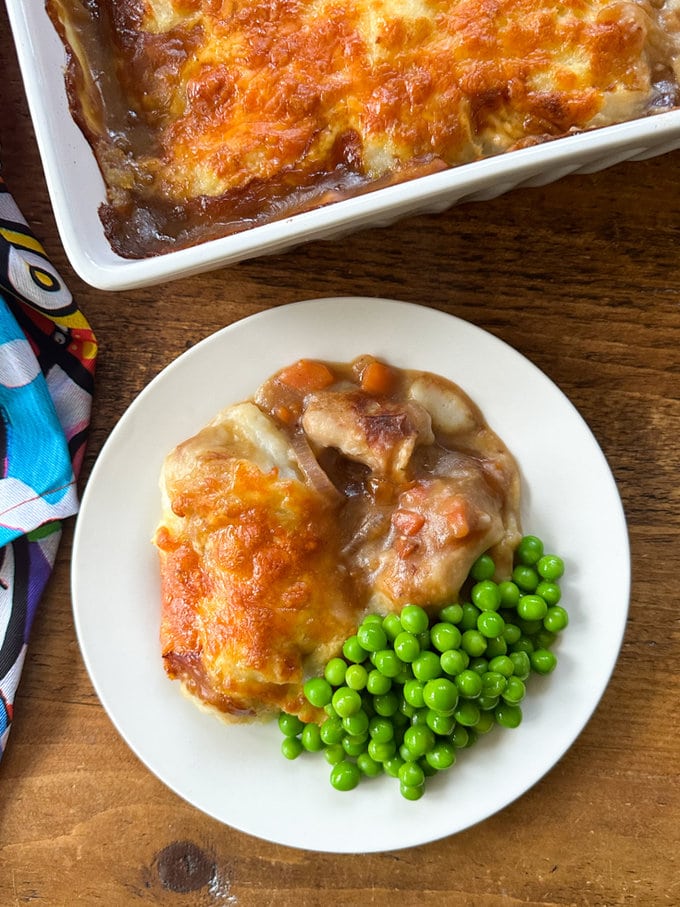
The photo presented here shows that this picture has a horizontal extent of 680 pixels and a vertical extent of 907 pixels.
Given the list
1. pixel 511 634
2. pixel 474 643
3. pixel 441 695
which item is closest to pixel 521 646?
pixel 511 634

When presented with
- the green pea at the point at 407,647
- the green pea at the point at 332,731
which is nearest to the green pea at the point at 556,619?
the green pea at the point at 407,647

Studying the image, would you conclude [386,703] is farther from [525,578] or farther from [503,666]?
[525,578]

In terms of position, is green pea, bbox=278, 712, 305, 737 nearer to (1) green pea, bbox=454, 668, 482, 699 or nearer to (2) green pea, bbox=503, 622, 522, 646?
(1) green pea, bbox=454, 668, 482, 699

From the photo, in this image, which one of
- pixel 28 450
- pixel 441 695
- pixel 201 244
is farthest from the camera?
pixel 28 450

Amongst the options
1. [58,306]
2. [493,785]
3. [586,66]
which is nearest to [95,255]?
[58,306]

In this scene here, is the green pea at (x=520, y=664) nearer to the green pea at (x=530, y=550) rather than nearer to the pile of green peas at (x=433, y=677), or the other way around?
the pile of green peas at (x=433, y=677)
